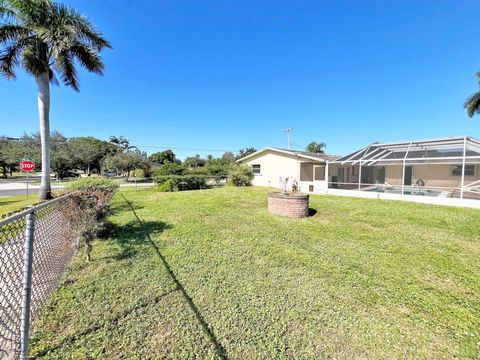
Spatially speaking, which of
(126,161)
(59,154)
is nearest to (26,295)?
(126,161)

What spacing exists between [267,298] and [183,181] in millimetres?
13856

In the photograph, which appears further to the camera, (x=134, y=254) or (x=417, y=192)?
(x=417, y=192)

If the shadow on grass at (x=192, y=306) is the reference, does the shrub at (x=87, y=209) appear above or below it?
above

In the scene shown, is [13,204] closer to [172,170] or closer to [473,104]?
[172,170]

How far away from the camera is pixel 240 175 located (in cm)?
1816

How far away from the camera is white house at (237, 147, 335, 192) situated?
53.0 ft

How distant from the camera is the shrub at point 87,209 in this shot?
12.8 feet

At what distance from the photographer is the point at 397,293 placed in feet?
9.87

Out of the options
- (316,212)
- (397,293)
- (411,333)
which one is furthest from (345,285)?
(316,212)

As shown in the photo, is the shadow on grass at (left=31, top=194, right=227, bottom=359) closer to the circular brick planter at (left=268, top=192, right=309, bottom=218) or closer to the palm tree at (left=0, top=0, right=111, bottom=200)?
the circular brick planter at (left=268, top=192, right=309, bottom=218)

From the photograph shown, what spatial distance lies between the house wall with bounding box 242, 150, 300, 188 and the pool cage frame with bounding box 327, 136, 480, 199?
12.5ft

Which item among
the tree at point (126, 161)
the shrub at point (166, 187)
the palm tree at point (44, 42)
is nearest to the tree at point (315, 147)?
the tree at point (126, 161)

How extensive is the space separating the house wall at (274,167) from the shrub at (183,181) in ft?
16.7

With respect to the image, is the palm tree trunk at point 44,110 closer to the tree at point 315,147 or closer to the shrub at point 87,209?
the shrub at point 87,209
